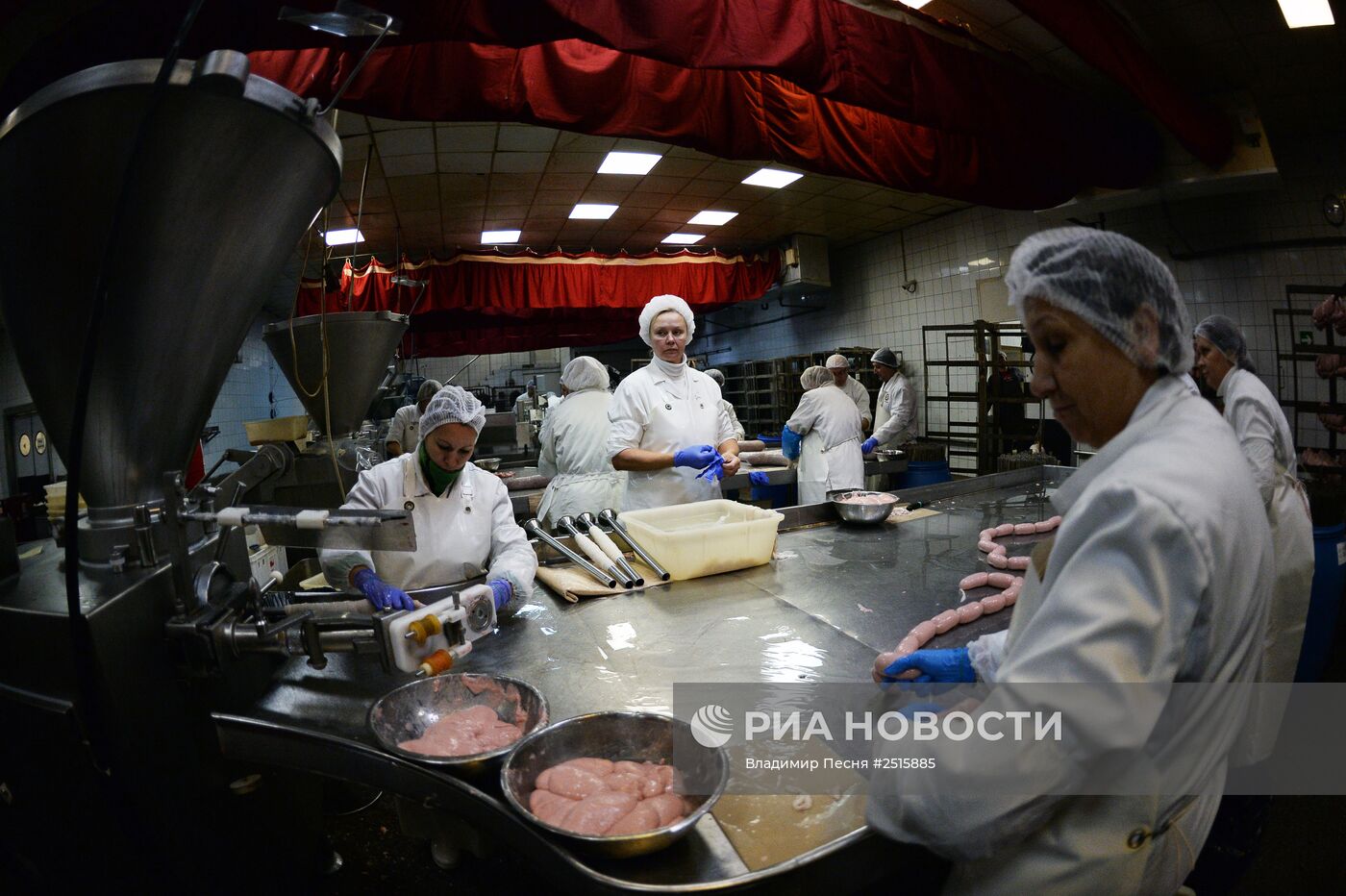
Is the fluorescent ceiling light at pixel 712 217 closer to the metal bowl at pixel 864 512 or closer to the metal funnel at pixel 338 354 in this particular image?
the metal funnel at pixel 338 354

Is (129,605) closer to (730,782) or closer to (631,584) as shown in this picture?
(730,782)

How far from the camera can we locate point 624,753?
1.28m

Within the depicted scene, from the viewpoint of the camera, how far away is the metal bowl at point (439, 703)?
1.35m

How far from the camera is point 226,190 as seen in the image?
1319 mm

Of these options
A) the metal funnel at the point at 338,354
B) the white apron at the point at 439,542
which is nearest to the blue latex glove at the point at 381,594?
the white apron at the point at 439,542

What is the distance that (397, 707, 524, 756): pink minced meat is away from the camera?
1276 mm

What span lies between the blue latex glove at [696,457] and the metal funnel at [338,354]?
5.27ft

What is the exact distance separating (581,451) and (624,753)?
11.2 ft

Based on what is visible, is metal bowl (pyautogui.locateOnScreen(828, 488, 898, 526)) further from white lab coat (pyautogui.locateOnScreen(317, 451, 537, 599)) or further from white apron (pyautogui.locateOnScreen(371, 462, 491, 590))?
white apron (pyautogui.locateOnScreen(371, 462, 491, 590))

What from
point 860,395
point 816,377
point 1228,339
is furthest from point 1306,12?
point 860,395

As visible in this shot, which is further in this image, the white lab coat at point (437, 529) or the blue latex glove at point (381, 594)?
the white lab coat at point (437, 529)

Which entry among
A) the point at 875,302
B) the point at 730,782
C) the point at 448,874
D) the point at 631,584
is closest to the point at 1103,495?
the point at 730,782

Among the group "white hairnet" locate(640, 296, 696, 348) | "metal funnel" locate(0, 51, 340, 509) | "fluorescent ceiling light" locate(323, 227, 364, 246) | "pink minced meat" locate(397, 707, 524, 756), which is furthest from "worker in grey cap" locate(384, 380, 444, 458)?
"pink minced meat" locate(397, 707, 524, 756)

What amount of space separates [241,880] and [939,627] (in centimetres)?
191
